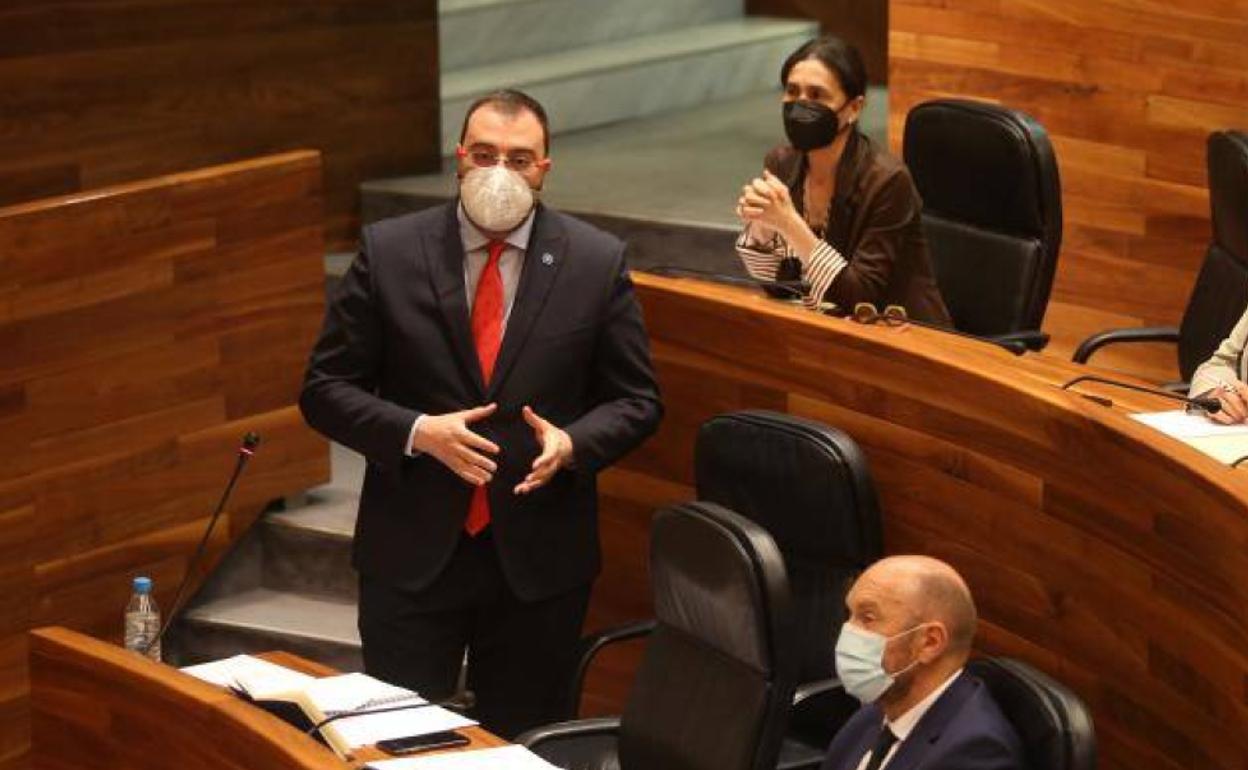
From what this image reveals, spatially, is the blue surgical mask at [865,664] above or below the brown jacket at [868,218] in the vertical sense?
below

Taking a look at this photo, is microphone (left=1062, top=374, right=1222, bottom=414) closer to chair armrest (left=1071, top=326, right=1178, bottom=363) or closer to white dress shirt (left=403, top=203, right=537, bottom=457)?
white dress shirt (left=403, top=203, right=537, bottom=457)

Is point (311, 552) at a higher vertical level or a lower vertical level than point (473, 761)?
lower

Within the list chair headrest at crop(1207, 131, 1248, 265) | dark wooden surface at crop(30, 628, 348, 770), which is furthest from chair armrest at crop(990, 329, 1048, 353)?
dark wooden surface at crop(30, 628, 348, 770)

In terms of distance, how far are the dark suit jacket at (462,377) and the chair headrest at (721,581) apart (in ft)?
0.57

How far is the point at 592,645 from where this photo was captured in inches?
121

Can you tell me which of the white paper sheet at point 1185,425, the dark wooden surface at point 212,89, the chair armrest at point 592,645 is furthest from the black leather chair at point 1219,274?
the dark wooden surface at point 212,89

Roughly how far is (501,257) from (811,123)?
468mm

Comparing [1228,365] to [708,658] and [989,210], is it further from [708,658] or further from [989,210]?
[989,210]

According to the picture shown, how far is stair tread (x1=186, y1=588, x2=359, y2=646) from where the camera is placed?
3848mm

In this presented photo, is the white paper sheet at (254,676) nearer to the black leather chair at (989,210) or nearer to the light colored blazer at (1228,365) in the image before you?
the light colored blazer at (1228,365)

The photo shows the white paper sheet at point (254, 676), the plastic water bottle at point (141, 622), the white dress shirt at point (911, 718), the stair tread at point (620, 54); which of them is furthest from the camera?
the stair tread at point (620, 54)

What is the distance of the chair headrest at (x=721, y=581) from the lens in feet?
8.66

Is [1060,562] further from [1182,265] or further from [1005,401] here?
[1182,265]

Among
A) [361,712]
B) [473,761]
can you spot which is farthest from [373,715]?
[473,761]
